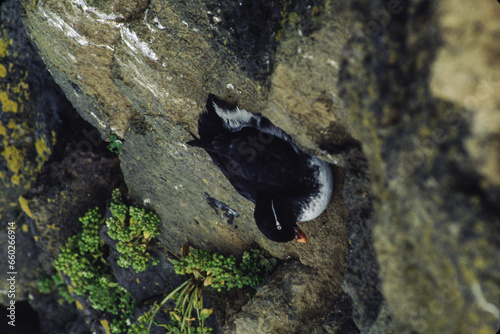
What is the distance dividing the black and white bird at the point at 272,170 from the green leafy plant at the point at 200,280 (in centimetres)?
72

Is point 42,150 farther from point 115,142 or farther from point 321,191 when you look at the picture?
point 321,191

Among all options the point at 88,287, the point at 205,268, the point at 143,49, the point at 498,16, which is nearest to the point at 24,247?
the point at 88,287

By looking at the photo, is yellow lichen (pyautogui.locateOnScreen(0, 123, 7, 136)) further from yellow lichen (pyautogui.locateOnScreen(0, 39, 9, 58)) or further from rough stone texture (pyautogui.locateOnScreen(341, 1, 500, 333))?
rough stone texture (pyautogui.locateOnScreen(341, 1, 500, 333))

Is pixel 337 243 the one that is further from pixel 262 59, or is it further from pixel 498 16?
pixel 498 16

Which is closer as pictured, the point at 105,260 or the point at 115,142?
the point at 115,142

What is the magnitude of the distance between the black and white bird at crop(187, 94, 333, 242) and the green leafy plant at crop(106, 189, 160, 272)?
4.41 ft

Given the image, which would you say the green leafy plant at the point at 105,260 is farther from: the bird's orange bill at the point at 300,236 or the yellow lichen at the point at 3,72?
the yellow lichen at the point at 3,72

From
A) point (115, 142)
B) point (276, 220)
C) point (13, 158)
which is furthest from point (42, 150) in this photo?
point (276, 220)

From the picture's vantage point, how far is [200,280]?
143 inches

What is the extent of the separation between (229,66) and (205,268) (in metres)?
1.95

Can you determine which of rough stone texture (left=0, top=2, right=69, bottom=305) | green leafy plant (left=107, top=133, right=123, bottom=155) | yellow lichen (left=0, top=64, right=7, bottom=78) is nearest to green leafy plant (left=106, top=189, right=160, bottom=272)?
green leafy plant (left=107, top=133, right=123, bottom=155)

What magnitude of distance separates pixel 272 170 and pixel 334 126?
69 centimetres

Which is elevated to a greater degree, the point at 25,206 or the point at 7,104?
the point at 7,104

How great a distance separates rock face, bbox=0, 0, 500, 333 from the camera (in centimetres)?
130
